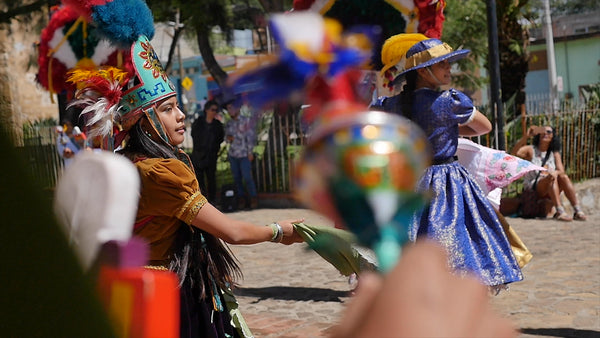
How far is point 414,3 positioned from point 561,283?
2.38 m

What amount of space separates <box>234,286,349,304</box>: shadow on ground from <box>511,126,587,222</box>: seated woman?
4302 millimetres

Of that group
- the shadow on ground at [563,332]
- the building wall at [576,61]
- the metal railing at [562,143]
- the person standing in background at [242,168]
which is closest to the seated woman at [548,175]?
the metal railing at [562,143]

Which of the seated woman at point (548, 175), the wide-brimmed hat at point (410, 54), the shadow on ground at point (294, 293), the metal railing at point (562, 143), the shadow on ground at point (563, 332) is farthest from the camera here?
the metal railing at point (562, 143)

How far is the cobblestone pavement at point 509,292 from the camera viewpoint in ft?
15.5

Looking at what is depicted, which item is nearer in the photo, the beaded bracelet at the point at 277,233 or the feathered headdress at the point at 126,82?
the beaded bracelet at the point at 277,233

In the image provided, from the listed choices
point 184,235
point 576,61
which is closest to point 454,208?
point 184,235

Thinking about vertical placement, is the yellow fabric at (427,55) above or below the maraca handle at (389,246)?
above

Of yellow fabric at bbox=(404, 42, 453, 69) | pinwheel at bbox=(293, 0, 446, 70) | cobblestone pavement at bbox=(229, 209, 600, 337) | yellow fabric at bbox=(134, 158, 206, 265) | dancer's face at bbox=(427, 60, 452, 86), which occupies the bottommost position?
cobblestone pavement at bbox=(229, 209, 600, 337)

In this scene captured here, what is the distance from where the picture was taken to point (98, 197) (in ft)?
1.96

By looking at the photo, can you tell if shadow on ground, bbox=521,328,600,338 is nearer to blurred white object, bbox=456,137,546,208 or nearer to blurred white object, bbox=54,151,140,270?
blurred white object, bbox=456,137,546,208

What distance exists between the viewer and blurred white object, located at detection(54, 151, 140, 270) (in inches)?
22.4

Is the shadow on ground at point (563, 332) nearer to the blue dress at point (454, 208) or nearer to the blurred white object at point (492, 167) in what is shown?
the blue dress at point (454, 208)

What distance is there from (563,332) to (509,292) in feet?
3.75

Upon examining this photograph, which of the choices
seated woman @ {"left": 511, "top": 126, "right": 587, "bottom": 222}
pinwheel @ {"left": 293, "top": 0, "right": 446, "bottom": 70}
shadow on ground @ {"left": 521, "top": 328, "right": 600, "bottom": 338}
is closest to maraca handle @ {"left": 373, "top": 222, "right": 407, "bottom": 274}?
shadow on ground @ {"left": 521, "top": 328, "right": 600, "bottom": 338}
